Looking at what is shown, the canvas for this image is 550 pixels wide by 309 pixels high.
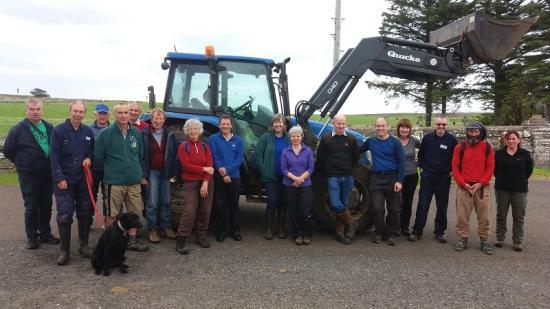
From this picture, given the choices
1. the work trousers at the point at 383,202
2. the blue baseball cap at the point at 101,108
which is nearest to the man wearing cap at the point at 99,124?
the blue baseball cap at the point at 101,108

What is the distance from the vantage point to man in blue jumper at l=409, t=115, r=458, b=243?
5773 mm

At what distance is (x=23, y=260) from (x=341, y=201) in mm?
3701

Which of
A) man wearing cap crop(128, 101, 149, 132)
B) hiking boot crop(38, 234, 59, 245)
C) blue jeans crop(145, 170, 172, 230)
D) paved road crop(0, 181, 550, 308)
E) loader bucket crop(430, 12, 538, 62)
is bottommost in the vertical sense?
paved road crop(0, 181, 550, 308)

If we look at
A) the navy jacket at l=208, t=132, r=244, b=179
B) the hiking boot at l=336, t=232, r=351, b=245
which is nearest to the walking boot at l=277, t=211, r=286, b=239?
the hiking boot at l=336, t=232, r=351, b=245

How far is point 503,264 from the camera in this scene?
4.88m

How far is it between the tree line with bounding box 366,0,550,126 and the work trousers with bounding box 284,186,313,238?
46.2ft

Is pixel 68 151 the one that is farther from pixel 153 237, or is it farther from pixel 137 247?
pixel 153 237

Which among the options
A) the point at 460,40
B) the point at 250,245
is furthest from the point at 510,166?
the point at 250,245

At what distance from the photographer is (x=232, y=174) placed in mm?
5496

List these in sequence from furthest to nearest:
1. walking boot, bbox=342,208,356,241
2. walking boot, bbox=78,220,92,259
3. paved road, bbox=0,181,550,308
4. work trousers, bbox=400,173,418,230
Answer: work trousers, bbox=400,173,418,230, walking boot, bbox=342,208,356,241, walking boot, bbox=78,220,92,259, paved road, bbox=0,181,550,308

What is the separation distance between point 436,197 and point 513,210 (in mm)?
914

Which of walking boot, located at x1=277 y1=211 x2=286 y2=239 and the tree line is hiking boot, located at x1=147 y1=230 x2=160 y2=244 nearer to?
walking boot, located at x1=277 y1=211 x2=286 y2=239

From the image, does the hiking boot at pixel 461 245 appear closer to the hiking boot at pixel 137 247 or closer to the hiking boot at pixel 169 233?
the hiking boot at pixel 169 233

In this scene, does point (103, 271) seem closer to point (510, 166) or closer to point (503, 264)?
point (503, 264)
